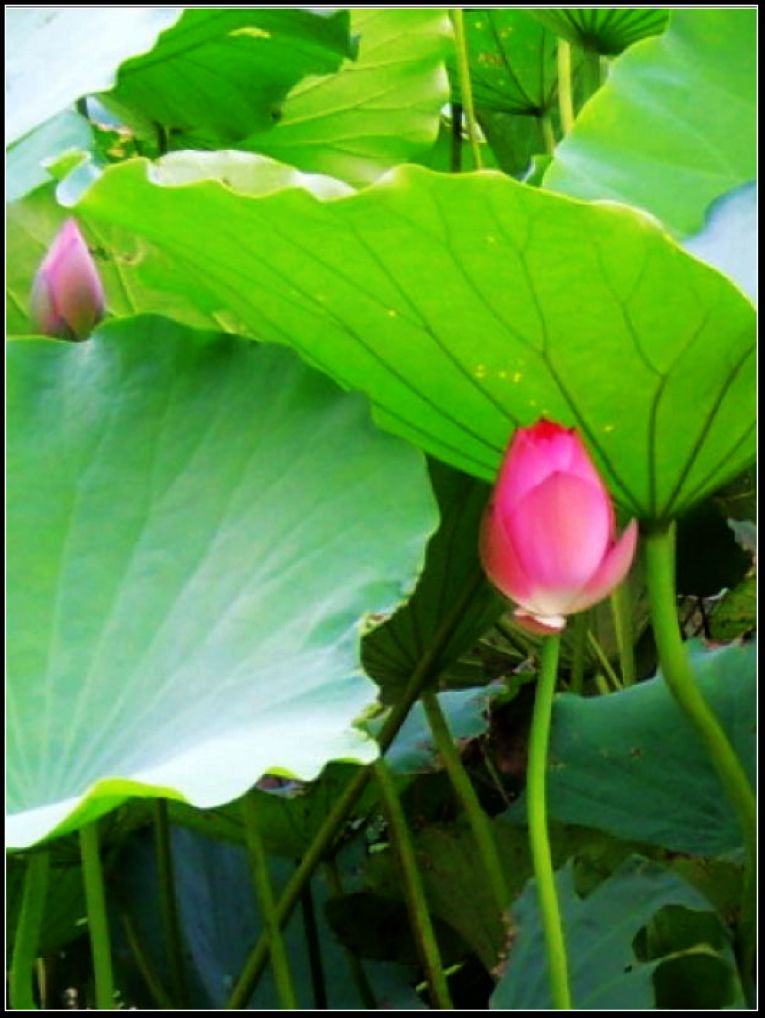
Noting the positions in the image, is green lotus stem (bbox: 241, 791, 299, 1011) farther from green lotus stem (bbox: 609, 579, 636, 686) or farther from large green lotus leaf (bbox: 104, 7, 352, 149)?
large green lotus leaf (bbox: 104, 7, 352, 149)

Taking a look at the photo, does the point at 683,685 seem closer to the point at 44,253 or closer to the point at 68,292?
the point at 68,292

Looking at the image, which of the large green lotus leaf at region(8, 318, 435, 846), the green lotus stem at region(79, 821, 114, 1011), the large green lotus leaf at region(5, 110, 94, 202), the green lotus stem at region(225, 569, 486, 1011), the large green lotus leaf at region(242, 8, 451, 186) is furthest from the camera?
the large green lotus leaf at region(242, 8, 451, 186)

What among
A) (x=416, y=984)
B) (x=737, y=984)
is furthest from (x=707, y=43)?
(x=416, y=984)

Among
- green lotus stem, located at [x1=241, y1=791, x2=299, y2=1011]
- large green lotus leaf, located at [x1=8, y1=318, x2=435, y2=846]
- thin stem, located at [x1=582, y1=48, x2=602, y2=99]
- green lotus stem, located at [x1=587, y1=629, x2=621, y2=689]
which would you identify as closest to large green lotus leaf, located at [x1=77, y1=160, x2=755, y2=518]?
large green lotus leaf, located at [x1=8, y1=318, x2=435, y2=846]

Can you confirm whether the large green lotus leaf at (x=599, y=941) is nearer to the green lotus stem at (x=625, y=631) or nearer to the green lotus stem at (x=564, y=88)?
the green lotus stem at (x=625, y=631)

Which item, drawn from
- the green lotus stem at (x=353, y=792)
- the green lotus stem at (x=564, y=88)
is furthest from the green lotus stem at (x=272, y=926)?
the green lotus stem at (x=564, y=88)
